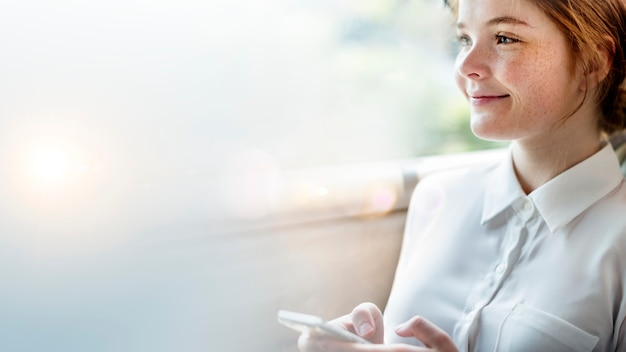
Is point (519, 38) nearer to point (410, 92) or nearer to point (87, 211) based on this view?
point (410, 92)

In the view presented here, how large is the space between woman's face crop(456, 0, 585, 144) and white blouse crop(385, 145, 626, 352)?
0.35 ft

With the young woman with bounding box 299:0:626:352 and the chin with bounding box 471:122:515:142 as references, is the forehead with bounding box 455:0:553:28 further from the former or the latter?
the chin with bounding box 471:122:515:142

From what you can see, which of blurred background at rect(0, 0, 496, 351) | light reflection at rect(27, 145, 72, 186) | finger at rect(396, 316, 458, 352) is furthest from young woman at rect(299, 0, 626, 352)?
light reflection at rect(27, 145, 72, 186)

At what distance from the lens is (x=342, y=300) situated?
1321 mm

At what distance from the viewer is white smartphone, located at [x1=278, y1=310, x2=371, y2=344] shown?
85 cm

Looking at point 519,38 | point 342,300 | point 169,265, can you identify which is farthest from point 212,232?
point 519,38

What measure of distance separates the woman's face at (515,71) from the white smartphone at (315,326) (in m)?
0.36

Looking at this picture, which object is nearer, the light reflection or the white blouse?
the white blouse

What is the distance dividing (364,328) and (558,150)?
0.40 meters

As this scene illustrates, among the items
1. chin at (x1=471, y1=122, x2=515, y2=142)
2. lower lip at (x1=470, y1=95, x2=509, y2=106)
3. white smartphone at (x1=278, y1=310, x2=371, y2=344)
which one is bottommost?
white smartphone at (x1=278, y1=310, x2=371, y2=344)

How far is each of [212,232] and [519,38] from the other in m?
0.58

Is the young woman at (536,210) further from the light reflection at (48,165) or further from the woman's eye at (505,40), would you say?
the light reflection at (48,165)

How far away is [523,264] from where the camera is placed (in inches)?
38.8

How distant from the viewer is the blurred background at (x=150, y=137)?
39.6 inches
